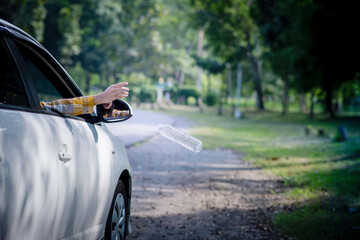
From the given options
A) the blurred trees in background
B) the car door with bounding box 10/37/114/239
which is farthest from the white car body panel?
the blurred trees in background

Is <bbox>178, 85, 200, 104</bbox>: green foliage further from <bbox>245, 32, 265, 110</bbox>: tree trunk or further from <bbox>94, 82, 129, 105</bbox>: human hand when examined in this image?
<bbox>94, 82, 129, 105</bbox>: human hand

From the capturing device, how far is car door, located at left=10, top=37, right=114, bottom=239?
264 cm

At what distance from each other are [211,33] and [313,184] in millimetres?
35662

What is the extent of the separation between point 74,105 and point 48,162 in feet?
2.45

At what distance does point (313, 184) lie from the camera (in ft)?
28.5

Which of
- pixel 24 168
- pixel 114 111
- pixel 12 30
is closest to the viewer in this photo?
pixel 24 168

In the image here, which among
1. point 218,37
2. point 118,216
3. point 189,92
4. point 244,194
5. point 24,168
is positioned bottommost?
point 244,194

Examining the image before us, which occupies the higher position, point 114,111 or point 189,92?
point 189,92

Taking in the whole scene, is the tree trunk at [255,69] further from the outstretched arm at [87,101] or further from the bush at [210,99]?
the outstretched arm at [87,101]

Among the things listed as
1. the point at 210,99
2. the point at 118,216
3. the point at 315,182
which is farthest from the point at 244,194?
the point at 210,99

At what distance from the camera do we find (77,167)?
2863 mm

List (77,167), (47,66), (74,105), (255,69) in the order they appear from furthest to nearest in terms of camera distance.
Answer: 1. (255,69)
2. (47,66)
3. (74,105)
4. (77,167)

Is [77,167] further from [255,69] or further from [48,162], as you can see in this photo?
[255,69]

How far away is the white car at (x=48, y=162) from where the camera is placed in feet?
6.81
